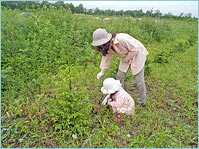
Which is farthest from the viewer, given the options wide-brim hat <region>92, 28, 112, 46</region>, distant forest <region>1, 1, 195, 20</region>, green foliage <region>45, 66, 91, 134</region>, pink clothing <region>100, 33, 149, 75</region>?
distant forest <region>1, 1, 195, 20</region>

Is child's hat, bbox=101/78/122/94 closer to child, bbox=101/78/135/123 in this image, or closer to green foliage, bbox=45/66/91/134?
child, bbox=101/78/135/123

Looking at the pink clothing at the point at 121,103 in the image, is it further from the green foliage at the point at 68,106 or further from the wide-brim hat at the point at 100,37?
the wide-brim hat at the point at 100,37

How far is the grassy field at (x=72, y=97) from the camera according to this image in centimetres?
260

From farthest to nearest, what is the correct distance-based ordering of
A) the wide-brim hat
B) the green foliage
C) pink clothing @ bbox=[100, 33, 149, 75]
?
1. pink clothing @ bbox=[100, 33, 149, 75]
2. the wide-brim hat
3. the green foliage

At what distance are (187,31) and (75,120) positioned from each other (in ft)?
38.2

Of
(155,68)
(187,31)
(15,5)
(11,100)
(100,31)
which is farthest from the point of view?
(187,31)

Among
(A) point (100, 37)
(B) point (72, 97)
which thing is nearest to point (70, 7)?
(A) point (100, 37)

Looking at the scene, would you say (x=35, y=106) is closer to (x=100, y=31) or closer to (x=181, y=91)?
(x=100, y=31)

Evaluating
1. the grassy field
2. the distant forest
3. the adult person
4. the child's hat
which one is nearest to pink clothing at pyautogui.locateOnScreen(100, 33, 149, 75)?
the adult person

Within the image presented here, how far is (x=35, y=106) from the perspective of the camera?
3.11 metres

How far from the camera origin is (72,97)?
2604 millimetres

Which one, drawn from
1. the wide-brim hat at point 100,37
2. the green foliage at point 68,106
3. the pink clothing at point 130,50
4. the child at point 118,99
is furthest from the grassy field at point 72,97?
the pink clothing at point 130,50

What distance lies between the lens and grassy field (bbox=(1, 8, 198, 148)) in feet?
8.52

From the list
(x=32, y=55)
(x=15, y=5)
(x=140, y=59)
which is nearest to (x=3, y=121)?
(x=32, y=55)
